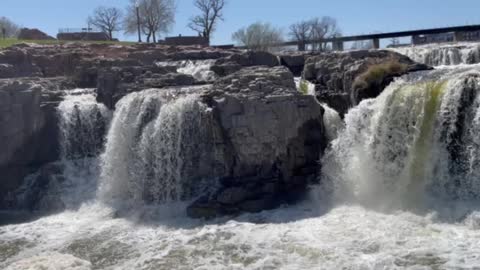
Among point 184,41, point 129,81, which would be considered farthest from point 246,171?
point 184,41

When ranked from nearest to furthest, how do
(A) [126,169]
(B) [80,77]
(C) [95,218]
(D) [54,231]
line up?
(D) [54,231]
(C) [95,218]
(A) [126,169]
(B) [80,77]

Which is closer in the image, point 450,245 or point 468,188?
point 450,245

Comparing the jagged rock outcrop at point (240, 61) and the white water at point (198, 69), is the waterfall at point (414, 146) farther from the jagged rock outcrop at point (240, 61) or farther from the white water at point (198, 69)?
the white water at point (198, 69)

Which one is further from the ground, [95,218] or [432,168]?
[432,168]

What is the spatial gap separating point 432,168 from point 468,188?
923 millimetres

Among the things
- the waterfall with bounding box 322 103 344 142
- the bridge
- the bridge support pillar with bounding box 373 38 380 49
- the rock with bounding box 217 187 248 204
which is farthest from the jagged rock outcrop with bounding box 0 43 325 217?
the bridge support pillar with bounding box 373 38 380 49

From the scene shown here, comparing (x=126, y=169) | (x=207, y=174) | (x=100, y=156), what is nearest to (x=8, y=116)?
(x=100, y=156)

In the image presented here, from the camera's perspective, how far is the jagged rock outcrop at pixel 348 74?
16328 millimetres

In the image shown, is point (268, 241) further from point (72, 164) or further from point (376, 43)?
point (376, 43)

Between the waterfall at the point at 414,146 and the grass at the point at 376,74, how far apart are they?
190 centimetres

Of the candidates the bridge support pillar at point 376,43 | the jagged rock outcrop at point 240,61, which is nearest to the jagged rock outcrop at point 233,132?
the jagged rock outcrop at point 240,61

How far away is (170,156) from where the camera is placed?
1521 cm

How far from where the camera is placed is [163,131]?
599 inches

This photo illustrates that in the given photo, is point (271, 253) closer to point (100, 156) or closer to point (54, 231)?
point (54, 231)
